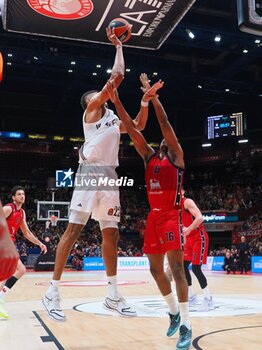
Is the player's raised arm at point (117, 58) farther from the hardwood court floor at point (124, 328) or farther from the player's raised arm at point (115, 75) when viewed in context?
the hardwood court floor at point (124, 328)

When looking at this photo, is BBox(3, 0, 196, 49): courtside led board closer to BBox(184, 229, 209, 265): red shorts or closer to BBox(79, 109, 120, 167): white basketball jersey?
BBox(184, 229, 209, 265): red shorts

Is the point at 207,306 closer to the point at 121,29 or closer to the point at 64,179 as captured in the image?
the point at 121,29

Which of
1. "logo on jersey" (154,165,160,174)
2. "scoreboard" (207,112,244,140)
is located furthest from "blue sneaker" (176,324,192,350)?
"scoreboard" (207,112,244,140)

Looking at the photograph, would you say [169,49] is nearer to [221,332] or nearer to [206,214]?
[206,214]

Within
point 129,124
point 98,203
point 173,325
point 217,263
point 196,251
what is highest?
point 129,124

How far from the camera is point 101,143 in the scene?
14.4 feet

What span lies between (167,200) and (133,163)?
1049 inches

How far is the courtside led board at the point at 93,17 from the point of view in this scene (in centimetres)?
844

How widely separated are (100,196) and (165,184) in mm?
644

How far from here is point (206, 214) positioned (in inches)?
1056

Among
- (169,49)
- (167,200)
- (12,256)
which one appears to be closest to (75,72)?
(169,49)

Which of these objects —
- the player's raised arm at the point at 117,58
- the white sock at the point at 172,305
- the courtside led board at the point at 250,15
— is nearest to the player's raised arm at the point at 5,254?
the player's raised arm at the point at 117,58

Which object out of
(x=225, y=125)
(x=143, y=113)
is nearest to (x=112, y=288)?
(x=143, y=113)

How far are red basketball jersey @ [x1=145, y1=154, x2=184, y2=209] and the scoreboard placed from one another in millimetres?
21210
